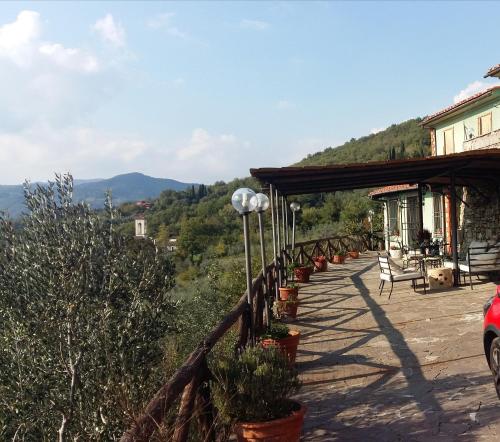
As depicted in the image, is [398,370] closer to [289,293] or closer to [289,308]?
[289,308]

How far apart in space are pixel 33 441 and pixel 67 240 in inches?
64.3

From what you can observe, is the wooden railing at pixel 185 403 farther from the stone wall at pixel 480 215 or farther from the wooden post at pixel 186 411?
the stone wall at pixel 480 215

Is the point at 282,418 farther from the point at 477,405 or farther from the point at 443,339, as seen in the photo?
the point at 443,339

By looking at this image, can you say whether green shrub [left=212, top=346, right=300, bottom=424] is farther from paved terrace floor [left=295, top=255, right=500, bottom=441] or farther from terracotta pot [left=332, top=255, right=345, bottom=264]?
terracotta pot [left=332, top=255, right=345, bottom=264]

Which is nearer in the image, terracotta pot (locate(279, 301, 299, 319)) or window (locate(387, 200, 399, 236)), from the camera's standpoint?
terracotta pot (locate(279, 301, 299, 319))

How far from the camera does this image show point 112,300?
423 cm

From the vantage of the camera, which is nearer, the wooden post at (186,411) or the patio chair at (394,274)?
the wooden post at (186,411)

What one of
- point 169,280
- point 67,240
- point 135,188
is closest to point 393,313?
point 169,280

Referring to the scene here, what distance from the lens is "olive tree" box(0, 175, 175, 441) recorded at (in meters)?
3.76

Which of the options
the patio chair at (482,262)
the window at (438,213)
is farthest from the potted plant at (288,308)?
the window at (438,213)

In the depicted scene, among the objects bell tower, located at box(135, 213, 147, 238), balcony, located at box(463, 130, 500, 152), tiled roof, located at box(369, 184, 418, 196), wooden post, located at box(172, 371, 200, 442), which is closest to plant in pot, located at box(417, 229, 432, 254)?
tiled roof, located at box(369, 184, 418, 196)

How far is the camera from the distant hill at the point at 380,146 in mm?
43331

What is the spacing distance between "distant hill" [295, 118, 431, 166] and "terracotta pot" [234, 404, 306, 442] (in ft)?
125

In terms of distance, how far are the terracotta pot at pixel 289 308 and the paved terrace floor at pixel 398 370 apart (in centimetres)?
16
